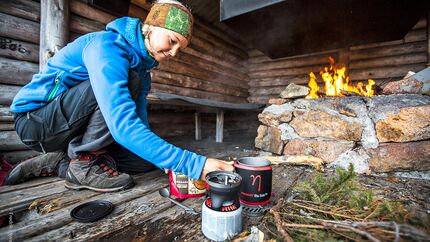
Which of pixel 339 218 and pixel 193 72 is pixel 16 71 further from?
pixel 339 218

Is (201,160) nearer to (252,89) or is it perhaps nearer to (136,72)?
(136,72)

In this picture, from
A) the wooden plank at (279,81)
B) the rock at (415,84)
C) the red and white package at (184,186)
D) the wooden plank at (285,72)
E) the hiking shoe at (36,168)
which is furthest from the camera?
the wooden plank at (279,81)

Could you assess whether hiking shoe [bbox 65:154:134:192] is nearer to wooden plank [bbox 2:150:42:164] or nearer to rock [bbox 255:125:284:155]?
wooden plank [bbox 2:150:42:164]

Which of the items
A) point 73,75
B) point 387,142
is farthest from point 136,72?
point 387,142

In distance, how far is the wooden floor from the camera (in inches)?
39.0

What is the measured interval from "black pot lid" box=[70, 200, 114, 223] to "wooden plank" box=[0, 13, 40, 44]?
7.70ft

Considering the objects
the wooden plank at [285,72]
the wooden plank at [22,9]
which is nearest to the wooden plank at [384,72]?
the wooden plank at [285,72]

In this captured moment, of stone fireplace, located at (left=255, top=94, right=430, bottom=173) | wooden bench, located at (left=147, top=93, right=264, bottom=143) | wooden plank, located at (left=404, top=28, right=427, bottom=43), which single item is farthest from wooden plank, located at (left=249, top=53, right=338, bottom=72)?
stone fireplace, located at (left=255, top=94, right=430, bottom=173)

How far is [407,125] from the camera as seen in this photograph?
1.94 metres

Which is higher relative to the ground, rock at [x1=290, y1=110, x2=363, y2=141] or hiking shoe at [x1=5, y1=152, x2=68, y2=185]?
rock at [x1=290, y1=110, x2=363, y2=141]

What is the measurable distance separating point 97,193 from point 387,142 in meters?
2.57

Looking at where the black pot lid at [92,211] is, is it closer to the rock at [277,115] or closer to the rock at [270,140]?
the rock at [270,140]

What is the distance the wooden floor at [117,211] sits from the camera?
3.25 ft

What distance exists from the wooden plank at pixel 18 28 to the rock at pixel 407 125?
3928 mm
